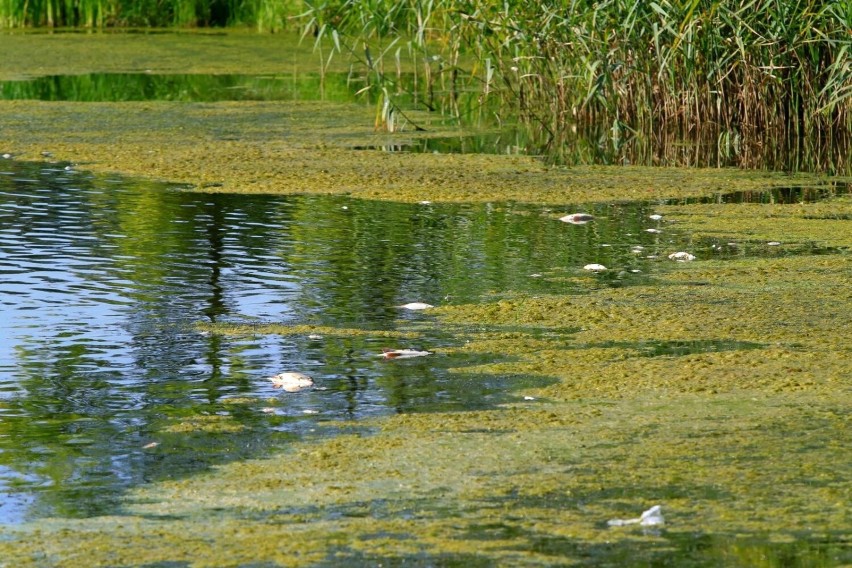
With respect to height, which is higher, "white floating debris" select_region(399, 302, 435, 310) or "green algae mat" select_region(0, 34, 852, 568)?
"white floating debris" select_region(399, 302, 435, 310)

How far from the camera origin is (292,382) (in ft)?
12.7

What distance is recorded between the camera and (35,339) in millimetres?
4434

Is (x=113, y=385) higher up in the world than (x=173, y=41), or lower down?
lower down

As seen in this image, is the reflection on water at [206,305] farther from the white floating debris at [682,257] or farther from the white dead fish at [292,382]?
the white floating debris at [682,257]

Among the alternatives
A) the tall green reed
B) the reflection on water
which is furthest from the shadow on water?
the tall green reed

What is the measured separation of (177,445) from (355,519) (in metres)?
0.66

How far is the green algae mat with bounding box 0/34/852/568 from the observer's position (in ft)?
9.00

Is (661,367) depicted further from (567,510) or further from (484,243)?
(484,243)

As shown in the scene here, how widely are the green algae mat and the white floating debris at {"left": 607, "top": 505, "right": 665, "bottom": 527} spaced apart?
0.07 ft

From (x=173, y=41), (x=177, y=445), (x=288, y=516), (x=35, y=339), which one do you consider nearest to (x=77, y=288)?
(x=35, y=339)

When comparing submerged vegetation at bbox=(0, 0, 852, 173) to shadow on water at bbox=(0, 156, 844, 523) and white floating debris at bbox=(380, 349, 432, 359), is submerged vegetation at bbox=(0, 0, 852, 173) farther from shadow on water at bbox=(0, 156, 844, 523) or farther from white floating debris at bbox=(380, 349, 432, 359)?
white floating debris at bbox=(380, 349, 432, 359)

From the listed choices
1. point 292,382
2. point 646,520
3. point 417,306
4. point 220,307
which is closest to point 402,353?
point 292,382

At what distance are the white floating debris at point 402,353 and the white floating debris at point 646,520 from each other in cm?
140

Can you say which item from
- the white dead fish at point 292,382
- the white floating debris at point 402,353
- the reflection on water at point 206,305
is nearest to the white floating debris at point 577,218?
the reflection on water at point 206,305
